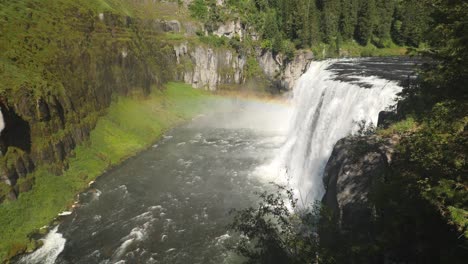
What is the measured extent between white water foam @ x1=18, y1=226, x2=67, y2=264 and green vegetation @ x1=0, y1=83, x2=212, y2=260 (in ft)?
3.25

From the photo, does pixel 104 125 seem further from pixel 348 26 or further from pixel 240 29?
pixel 348 26

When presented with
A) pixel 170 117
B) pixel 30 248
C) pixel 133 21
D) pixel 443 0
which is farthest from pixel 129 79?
pixel 443 0

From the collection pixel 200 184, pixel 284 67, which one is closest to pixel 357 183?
pixel 200 184

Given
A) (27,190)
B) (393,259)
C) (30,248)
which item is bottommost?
(30,248)

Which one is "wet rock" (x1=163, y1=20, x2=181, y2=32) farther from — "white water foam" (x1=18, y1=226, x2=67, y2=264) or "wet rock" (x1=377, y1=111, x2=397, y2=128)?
"wet rock" (x1=377, y1=111, x2=397, y2=128)

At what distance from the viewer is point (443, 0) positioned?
1106 cm

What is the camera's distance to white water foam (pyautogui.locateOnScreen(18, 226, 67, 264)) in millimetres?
23484

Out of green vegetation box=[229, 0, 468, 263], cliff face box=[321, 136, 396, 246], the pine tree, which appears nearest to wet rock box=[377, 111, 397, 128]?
cliff face box=[321, 136, 396, 246]

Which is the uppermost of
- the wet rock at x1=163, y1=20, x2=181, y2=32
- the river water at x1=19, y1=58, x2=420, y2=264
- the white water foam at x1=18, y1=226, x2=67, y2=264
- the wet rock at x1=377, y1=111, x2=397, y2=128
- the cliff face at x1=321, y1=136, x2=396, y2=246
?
the wet rock at x1=163, y1=20, x2=181, y2=32

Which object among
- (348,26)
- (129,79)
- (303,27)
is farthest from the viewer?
(348,26)

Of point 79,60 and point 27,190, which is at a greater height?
point 79,60

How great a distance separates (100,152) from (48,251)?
17264mm

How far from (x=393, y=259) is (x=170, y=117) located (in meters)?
50.2

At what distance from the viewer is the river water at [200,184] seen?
24594 millimetres
